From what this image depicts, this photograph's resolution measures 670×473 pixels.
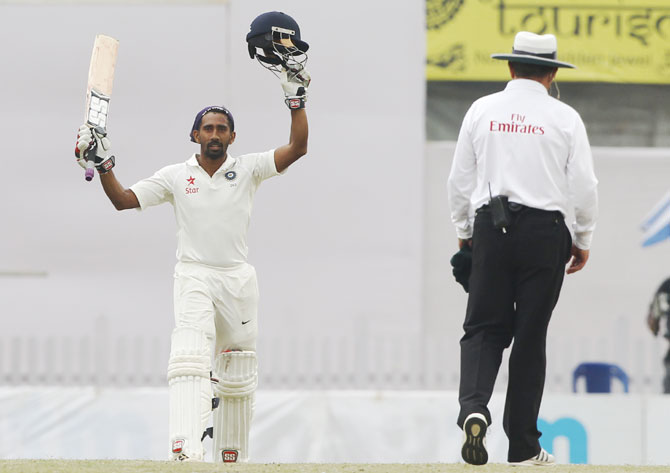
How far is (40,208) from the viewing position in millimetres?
12320

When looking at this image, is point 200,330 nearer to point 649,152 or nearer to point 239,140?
point 239,140

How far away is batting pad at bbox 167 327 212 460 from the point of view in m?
5.60

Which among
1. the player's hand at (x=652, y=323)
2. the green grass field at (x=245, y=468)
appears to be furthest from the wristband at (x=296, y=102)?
the player's hand at (x=652, y=323)

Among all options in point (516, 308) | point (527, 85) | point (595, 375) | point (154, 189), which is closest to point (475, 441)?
point (516, 308)

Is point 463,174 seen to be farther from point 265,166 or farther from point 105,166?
point 105,166

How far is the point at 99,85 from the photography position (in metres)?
6.00

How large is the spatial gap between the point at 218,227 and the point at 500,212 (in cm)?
169

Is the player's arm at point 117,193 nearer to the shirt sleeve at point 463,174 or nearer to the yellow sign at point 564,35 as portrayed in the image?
the shirt sleeve at point 463,174

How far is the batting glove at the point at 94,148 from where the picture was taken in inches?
225

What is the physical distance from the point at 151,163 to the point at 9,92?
1600mm

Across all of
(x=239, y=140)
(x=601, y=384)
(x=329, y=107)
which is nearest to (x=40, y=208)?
(x=239, y=140)

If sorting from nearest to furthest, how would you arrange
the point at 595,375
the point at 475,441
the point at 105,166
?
the point at 475,441, the point at 105,166, the point at 595,375

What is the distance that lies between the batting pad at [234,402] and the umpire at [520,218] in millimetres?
1598

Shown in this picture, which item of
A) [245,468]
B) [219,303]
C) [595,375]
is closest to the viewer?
[245,468]
